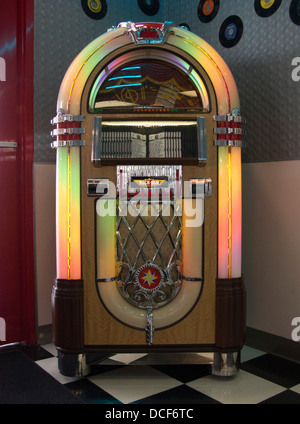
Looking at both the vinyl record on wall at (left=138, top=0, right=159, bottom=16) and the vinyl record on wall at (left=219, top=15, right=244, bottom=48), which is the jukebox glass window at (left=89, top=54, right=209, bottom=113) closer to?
the vinyl record on wall at (left=219, top=15, right=244, bottom=48)

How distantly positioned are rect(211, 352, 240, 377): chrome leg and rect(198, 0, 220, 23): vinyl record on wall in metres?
1.91

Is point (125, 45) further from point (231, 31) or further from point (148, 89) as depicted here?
point (231, 31)

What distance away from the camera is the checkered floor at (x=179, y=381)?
5.99 ft

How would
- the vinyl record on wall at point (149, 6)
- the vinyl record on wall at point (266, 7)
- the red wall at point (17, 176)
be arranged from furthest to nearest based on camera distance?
the vinyl record on wall at point (149, 6) < the red wall at point (17, 176) < the vinyl record on wall at point (266, 7)

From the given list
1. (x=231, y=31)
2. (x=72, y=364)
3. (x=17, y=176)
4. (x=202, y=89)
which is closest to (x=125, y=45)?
(x=202, y=89)

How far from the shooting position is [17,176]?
94.6 inches

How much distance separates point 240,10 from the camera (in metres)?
2.42

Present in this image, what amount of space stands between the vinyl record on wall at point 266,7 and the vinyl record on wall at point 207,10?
0.98ft

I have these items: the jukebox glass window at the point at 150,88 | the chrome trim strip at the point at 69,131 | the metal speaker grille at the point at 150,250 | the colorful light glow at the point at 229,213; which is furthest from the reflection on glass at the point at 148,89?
the metal speaker grille at the point at 150,250

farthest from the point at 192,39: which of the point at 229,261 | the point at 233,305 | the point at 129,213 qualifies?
the point at 233,305

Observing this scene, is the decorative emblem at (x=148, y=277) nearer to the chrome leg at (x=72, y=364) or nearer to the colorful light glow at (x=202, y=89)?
the colorful light glow at (x=202, y=89)

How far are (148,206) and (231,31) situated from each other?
1221 mm
